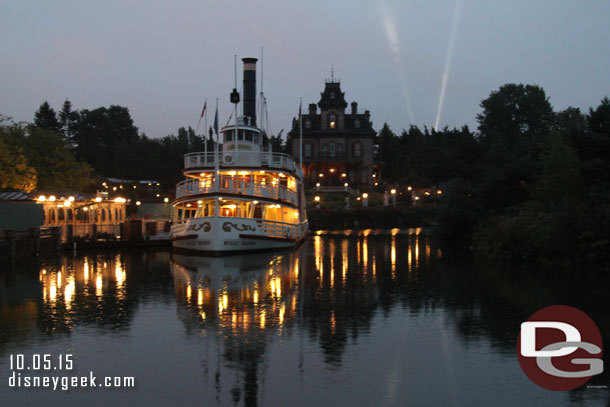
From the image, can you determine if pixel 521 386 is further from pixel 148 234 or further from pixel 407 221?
pixel 407 221

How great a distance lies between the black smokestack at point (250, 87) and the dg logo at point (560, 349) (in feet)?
138

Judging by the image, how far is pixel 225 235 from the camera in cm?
3194

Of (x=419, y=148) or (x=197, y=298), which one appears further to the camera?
(x=419, y=148)

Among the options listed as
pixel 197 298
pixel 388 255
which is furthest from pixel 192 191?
pixel 197 298

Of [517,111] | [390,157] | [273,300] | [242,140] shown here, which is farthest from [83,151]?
[273,300]

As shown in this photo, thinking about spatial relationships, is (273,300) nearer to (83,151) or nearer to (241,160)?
(241,160)

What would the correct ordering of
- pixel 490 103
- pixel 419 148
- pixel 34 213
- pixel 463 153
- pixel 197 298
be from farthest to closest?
pixel 490 103 → pixel 419 148 → pixel 463 153 → pixel 34 213 → pixel 197 298

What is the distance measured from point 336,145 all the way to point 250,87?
2714cm

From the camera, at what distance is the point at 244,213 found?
1405 inches

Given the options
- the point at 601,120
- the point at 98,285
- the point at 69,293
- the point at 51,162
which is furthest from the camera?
the point at 51,162

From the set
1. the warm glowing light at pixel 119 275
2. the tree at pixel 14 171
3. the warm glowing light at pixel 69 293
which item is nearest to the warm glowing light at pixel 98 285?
the warm glowing light at pixel 119 275

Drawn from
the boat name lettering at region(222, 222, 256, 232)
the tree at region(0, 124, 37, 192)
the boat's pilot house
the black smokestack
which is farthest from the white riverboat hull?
the black smokestack

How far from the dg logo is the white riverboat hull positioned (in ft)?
62.6

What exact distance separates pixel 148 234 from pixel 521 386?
33.7 metres
